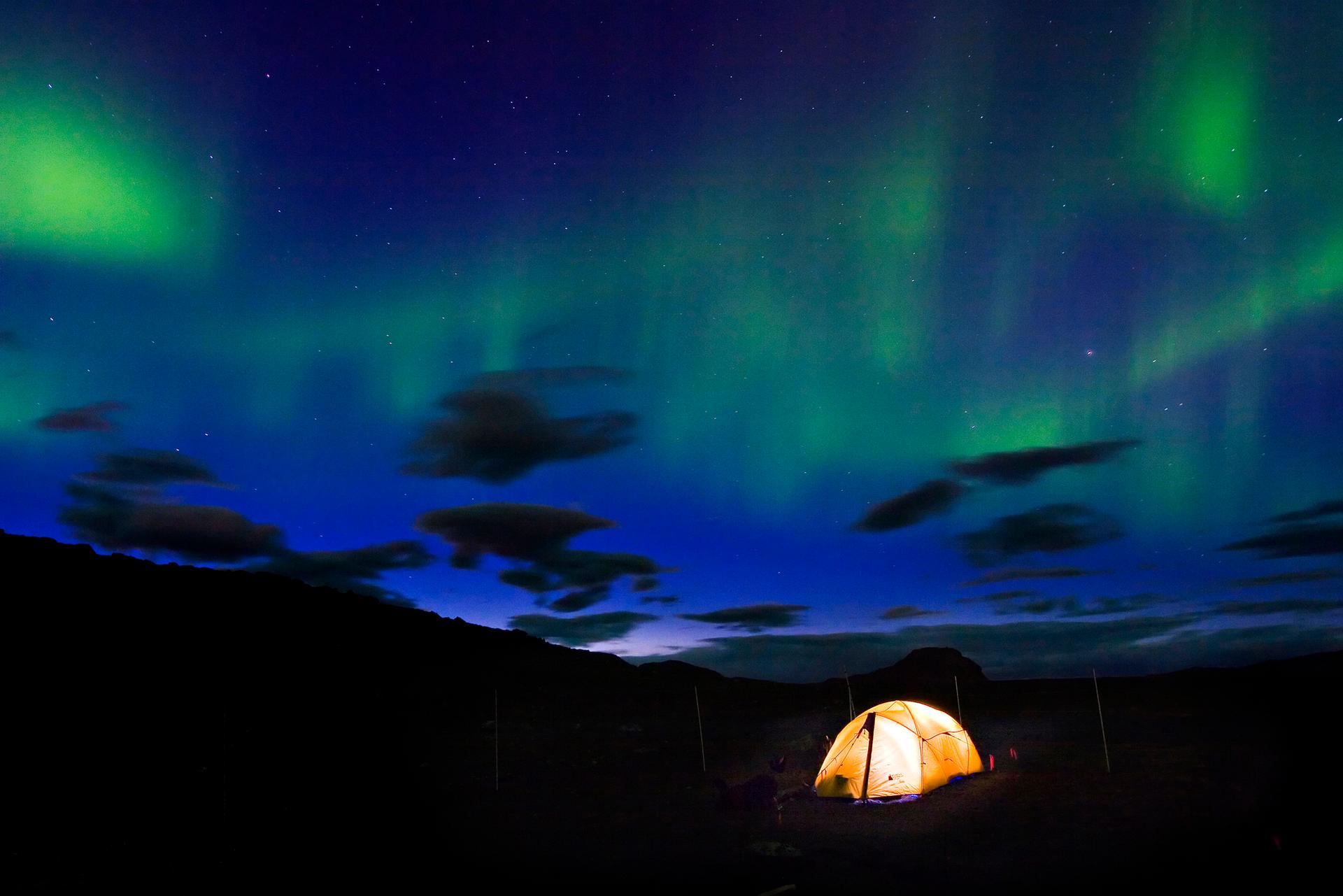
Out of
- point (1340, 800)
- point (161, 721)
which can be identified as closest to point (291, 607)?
point (161, 721)

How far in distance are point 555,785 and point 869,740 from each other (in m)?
10.9

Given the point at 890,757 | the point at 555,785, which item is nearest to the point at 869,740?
the point at 890,757

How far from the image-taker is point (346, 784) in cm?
2289

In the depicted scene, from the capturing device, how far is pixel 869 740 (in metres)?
17.8

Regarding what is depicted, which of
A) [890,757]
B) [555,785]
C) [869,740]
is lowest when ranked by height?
[555,785]

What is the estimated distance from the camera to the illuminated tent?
17359 millimetres

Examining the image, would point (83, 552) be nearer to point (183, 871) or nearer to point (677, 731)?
point (677, 731)

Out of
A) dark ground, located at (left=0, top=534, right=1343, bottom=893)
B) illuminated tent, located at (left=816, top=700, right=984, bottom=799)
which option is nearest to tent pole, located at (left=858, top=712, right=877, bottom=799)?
illuminated tent, located at (left=816, top=700, right=984, bottom=799)

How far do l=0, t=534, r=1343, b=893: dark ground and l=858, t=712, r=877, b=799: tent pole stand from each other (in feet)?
2.26

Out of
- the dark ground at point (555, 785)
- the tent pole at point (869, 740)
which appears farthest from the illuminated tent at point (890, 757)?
the dark ground at point (555, 785)

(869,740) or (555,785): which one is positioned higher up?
(869,740)

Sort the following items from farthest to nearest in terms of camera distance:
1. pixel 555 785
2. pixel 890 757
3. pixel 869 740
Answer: pixel 555 785 < pixel 869 740 < pixel 890 757

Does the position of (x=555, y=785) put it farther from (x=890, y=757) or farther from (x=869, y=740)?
(x=890, y=757)

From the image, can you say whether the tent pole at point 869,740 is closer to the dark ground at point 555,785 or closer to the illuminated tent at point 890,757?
the illuminated tent at point 890,757
